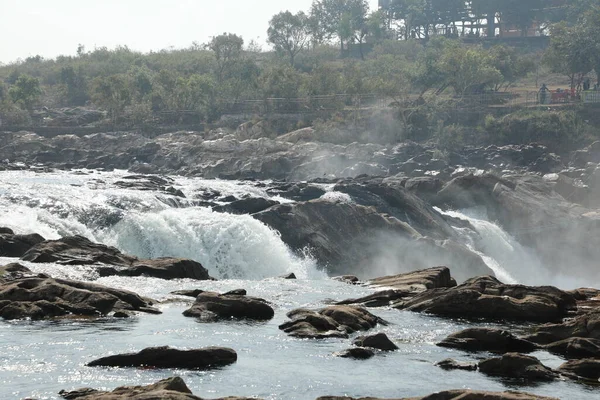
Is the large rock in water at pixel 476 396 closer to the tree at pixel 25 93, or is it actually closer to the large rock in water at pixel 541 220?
the large rock in water at pixel 541 220

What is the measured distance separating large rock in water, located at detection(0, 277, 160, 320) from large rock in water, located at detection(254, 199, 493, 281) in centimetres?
2202

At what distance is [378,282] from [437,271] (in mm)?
2928

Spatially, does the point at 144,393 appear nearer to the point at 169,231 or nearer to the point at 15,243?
the point at 15,243

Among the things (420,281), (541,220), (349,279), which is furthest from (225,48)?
(420,281)

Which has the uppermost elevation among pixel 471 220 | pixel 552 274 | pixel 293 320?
pixel 293 320

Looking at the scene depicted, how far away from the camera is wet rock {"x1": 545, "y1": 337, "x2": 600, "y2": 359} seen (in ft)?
93.2

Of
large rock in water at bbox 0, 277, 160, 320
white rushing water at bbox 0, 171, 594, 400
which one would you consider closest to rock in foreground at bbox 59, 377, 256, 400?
white rushing water at bbox 0, 171, 594, 400

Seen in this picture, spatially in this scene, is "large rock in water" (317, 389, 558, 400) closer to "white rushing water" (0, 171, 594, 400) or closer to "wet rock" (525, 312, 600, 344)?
"white rushing water" (0, 171, 594, 400)

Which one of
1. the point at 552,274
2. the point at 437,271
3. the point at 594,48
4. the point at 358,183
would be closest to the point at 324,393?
the point at 437,271

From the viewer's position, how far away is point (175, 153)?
104 meters

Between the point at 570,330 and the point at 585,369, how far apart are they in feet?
15.7

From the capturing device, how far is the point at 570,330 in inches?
1213

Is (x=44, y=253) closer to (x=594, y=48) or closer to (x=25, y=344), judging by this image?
(x=25, y=344)

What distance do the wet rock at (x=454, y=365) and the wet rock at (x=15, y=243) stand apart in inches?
884
